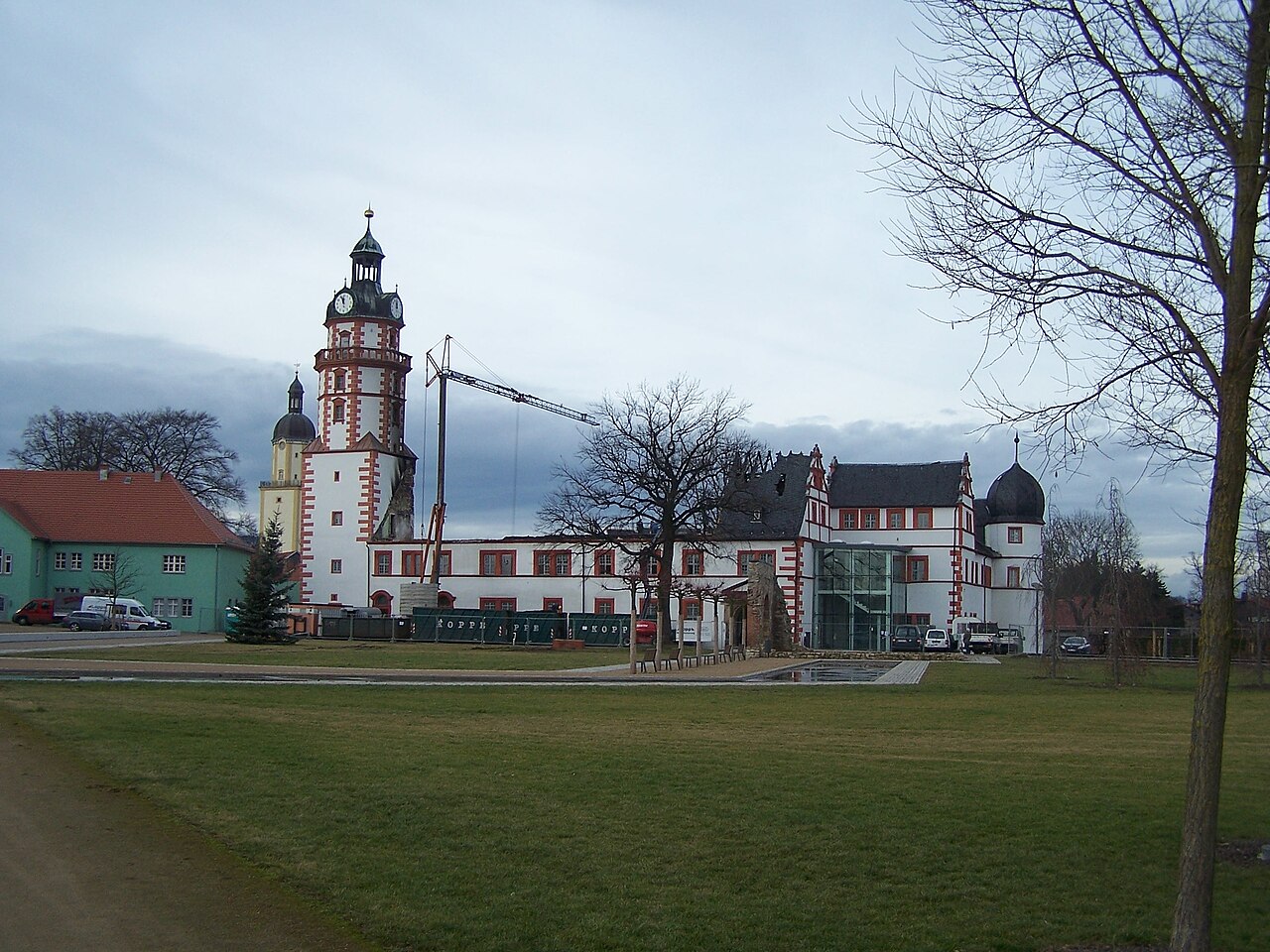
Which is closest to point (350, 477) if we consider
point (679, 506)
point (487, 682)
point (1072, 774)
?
point (679, 506)

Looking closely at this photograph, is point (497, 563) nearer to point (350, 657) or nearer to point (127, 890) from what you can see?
point (350, 657)

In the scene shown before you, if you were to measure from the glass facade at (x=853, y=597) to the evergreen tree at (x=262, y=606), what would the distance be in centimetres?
3224

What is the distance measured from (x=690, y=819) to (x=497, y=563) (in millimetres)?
67375

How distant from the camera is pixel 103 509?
7244cm

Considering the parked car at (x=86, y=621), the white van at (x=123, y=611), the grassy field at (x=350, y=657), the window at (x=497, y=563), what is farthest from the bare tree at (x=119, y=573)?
the grassy field at (x=350, y=657)

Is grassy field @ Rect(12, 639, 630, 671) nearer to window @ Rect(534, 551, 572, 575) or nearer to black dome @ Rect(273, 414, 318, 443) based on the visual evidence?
window @ Rect(534, 551, 572, 575)

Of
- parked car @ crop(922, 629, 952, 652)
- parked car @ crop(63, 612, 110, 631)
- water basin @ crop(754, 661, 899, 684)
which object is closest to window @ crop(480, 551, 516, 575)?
parked car @ crop(63, 612, 110, 631)

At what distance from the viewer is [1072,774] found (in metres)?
15.1

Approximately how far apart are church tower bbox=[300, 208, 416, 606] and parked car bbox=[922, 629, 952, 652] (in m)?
34.6

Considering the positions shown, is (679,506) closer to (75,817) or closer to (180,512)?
(180,512)

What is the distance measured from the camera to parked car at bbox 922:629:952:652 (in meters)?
67.1

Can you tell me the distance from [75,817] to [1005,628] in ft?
243

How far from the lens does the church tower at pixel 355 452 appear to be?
8094 centimetres

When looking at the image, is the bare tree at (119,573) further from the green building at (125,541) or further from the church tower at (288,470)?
the church tower at (288,470)
